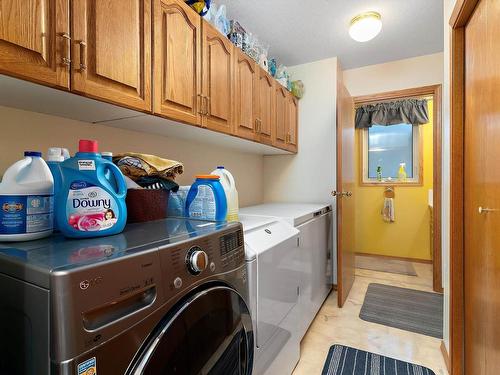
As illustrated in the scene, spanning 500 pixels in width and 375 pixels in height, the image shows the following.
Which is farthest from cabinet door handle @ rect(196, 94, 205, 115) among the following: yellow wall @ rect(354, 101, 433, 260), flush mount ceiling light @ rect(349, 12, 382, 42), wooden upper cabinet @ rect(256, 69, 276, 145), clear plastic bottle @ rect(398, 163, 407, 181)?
clear plastic bottle @ rect(398, 163, 407, 181)

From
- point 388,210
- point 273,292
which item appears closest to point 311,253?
point 273,292

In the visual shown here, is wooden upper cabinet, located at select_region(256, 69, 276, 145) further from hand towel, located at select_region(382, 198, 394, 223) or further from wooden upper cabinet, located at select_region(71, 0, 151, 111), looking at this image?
hand towel, located at select_region(382, 198, 394, 223)

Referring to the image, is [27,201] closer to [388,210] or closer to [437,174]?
[437,174]

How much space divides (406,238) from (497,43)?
3150mm

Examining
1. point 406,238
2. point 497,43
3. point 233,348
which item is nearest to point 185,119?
point 233,348

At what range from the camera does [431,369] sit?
158 cm

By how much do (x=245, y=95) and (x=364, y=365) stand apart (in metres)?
1.86

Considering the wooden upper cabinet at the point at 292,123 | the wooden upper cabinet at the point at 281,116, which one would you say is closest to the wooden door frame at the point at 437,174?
the wooden upper cabinet at the point at 292,123

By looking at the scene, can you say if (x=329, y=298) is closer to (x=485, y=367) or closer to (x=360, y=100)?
(x=485, y=367)

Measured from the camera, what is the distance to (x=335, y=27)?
2.18m

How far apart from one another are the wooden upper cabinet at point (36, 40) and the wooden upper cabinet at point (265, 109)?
1.33 metres

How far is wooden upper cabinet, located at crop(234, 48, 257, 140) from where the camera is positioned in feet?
5.81

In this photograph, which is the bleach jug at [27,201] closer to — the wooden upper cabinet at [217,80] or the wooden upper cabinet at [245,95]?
the wooden upper cabinet at [217,80]

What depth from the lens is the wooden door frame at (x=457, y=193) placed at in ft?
4.76
